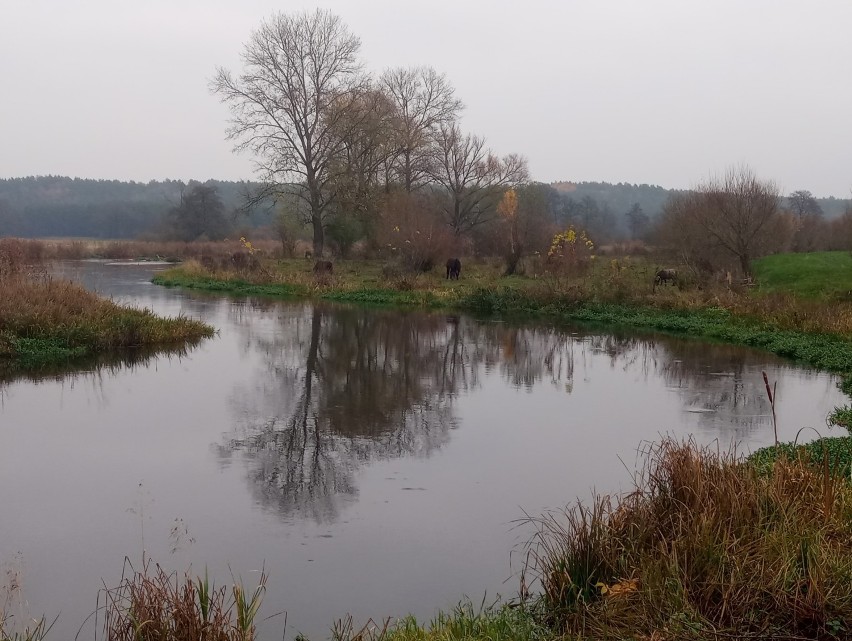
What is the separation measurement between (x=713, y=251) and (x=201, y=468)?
2412 centimetres

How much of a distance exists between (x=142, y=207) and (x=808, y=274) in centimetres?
9830

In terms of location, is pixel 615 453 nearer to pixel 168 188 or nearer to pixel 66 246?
pixel 66 246

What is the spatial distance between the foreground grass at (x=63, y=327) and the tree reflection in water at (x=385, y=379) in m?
2.38

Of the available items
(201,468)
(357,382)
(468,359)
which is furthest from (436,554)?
(468,359)

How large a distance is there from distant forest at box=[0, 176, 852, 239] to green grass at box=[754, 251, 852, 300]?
116 feet

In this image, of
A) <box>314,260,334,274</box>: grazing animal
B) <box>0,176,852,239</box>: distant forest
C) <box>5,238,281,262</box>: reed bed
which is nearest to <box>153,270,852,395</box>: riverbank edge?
<box>314,260,334,274</box>: grazing animal

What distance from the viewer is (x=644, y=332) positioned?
20.4 metres

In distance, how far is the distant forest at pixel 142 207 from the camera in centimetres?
8381

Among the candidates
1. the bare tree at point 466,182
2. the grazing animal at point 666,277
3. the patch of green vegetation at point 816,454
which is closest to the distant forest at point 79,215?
the bare tree at point 466,182

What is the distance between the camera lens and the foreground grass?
569 inches

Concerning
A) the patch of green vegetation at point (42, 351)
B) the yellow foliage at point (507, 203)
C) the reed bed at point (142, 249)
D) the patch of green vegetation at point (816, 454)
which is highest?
the yellow foliage at point (507, 203)

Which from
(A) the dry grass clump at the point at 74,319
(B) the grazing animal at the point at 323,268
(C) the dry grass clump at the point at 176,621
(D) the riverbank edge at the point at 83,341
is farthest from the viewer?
(B) the grazing animal at the point at 323,268

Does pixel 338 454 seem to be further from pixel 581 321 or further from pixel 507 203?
pixel 507 203

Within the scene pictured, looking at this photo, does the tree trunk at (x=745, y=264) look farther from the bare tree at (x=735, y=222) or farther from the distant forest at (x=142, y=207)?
the distant forest at (x=142, y=207)
